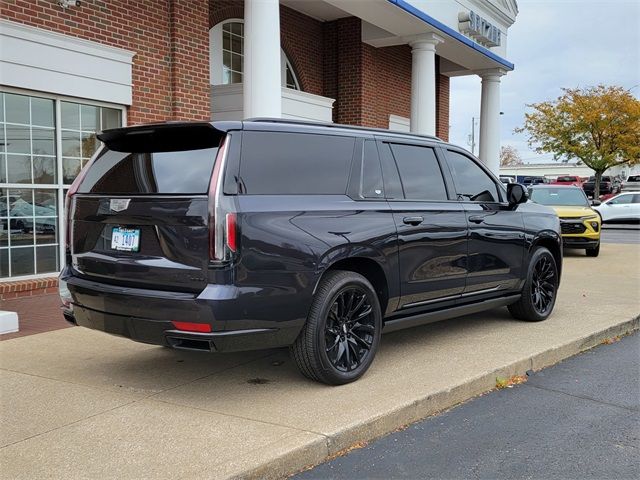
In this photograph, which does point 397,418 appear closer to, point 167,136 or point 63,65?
point 167,136

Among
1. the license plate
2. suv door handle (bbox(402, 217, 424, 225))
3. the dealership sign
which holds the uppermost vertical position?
the dealership sign

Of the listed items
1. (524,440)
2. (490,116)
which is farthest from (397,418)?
(490,116)

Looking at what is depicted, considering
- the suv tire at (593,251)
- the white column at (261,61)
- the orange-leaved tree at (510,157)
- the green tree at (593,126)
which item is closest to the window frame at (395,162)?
the white column at (261,61)

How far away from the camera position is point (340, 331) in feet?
15.9

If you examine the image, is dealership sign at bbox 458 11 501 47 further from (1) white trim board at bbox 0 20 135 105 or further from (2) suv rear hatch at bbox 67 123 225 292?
(2) suv rear hatch at bbox 67 123 225 292

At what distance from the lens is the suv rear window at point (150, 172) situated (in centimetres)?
434

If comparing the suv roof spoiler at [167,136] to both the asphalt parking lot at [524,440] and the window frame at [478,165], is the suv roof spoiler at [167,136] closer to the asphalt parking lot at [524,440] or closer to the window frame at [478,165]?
the asphalt parking lot at [524,440]

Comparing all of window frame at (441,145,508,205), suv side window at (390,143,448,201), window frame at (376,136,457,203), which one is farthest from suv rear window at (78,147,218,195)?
window frame at (441,145,508,205)

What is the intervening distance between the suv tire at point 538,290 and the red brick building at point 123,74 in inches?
161

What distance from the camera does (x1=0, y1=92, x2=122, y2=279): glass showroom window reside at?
8102 mm

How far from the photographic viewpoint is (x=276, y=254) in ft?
14.1

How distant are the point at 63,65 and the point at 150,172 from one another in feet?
15.3

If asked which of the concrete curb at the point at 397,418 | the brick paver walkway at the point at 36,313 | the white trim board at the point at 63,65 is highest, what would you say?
the white trim board at the point at 63,65

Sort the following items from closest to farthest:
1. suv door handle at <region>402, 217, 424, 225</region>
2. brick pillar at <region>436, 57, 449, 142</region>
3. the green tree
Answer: suv door handle at <region>402, 217, 424, 225</region>, brick pillar at <region>436, 57, 449, 142</region>, the green tree
